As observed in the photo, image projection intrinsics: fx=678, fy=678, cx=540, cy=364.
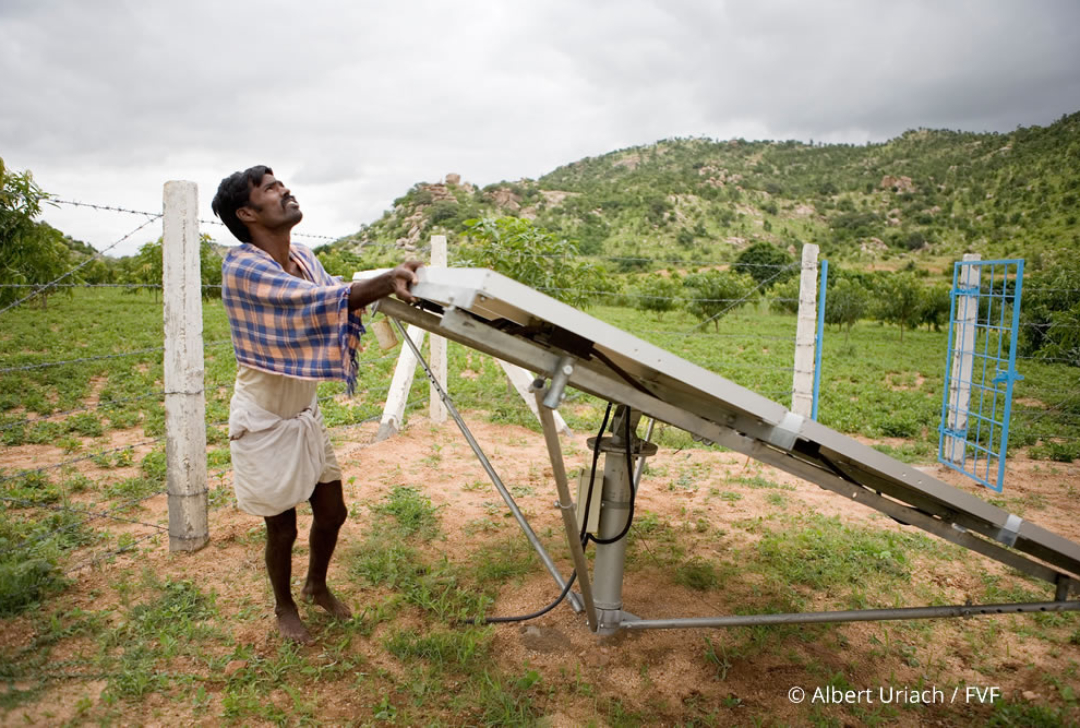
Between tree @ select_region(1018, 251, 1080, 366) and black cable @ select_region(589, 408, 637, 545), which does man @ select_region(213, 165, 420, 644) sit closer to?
black cable @ select_region(589, 408, 637, 545)

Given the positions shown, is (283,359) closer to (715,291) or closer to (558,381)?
(558,381)

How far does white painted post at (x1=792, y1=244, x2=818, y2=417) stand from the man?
439cm

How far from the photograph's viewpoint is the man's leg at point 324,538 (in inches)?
112

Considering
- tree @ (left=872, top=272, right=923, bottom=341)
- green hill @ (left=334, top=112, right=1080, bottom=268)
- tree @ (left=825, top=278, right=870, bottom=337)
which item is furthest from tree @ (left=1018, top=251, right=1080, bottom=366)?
green hill @ (left=334, top=112, right=1080, bottom=268)

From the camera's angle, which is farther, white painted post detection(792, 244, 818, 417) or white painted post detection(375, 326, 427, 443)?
white painted post detection(375, 326, 427, 443)

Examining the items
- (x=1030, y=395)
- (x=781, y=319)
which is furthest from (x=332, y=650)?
(x=781, y=319)

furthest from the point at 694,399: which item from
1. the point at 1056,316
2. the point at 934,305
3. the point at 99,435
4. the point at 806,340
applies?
the point at 934,305

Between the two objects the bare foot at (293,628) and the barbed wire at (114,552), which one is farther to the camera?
the barbed wire at (114,552)

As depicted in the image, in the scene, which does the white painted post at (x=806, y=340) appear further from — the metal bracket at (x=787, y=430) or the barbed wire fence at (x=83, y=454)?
the metal bracket at (x=787, y=430)

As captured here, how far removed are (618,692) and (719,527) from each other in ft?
6.65

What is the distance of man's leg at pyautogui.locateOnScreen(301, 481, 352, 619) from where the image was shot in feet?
9.34

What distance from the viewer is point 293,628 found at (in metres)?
2.73

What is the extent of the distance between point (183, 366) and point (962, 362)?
6635mm

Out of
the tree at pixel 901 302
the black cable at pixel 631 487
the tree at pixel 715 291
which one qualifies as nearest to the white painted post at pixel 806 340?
the black cable at pixel 631 487
